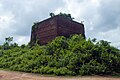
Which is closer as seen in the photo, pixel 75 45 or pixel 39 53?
pixel 75 45

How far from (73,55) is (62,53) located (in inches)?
54.1

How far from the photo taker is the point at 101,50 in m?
14.5

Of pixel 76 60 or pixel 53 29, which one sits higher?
pixel 53 29

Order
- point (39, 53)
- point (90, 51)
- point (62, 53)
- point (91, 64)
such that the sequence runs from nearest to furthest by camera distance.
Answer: point (91, 64) < point (90, 51) < point (62, 53) < point (39, 53)

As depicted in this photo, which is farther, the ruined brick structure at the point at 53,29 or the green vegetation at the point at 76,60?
the ruined brick structure at the point at 53,29

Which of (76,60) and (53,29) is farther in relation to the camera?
(53,29)

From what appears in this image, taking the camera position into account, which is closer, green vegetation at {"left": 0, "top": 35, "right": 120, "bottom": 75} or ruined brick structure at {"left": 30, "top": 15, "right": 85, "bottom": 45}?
green vegetation at {"left": 0, "top": 35, "right": 120, "bottom": 75}

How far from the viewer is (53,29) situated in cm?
2234

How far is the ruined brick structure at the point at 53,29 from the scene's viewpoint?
2220 centimetres

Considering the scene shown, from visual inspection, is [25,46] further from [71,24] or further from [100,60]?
[100,60]

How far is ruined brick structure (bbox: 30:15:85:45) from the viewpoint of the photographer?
22.2 m

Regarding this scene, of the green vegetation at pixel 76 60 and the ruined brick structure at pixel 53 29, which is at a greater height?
the ruined brick structure at pixel 53 29

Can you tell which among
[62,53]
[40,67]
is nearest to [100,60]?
[62,53]

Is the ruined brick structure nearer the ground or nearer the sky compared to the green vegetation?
nearer the sky
